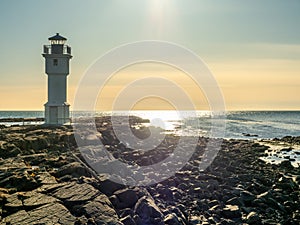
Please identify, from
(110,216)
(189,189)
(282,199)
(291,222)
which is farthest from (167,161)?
(110,216)

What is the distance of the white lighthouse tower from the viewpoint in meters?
26.2

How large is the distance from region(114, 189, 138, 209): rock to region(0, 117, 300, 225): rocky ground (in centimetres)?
3

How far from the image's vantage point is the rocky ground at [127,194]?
8.63m

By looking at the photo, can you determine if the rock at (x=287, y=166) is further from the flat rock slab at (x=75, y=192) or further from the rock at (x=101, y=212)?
the rock at (x=101, y=212)

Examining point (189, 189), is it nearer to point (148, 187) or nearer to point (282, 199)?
point (148, 187)

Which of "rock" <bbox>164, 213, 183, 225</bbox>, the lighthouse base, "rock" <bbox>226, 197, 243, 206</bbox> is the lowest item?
"rock" <bbox>226, 197, 243, 206</bbox>

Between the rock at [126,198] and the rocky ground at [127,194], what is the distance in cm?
3

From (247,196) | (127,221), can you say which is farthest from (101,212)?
(247,196)

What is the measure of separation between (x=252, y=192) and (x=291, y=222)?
276 cm

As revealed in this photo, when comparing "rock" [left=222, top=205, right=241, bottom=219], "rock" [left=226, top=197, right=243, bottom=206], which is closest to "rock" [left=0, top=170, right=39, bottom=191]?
"rock" [left=222, top=205, right=241, bottom=219]

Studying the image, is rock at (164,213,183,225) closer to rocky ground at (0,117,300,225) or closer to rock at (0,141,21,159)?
rocky ground at (0,117,300,225)

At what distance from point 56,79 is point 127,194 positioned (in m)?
18.1

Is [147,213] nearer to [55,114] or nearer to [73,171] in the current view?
[73,171]

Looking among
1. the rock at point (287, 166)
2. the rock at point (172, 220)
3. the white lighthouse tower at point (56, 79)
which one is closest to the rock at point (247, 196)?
the rock at point (172, 220)
